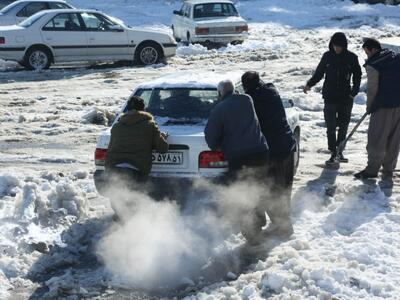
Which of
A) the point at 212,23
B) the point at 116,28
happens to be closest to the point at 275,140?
the point at 116,28

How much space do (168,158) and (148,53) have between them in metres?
13.2

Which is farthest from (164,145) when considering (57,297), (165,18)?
(165,18)

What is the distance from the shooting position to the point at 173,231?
6840 mm

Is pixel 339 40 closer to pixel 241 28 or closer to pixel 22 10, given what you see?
pixel 241 28

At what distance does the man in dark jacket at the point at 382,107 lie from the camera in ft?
28.1

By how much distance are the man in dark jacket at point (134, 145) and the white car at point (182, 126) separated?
20 cm

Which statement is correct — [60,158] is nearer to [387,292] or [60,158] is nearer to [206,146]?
[206,146]

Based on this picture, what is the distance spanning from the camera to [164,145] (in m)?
6.90

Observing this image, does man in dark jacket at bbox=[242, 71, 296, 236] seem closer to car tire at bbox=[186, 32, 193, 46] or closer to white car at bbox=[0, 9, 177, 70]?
white car at bbox=[0, 9, 177, 70]

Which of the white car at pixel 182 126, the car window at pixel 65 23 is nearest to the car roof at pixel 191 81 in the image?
the white car at pixel 182 126

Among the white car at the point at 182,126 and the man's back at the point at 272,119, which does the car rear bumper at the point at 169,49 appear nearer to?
the white car at the point at 182,126

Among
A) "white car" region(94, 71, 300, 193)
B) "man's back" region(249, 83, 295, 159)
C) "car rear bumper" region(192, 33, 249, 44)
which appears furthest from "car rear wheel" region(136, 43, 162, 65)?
"man's back" region(249, 83, 295, 159)

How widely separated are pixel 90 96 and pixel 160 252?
933cm

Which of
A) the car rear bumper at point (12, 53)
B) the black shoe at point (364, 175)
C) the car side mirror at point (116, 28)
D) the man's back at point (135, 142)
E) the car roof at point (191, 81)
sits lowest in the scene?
the black shoe at point (364, 175)
